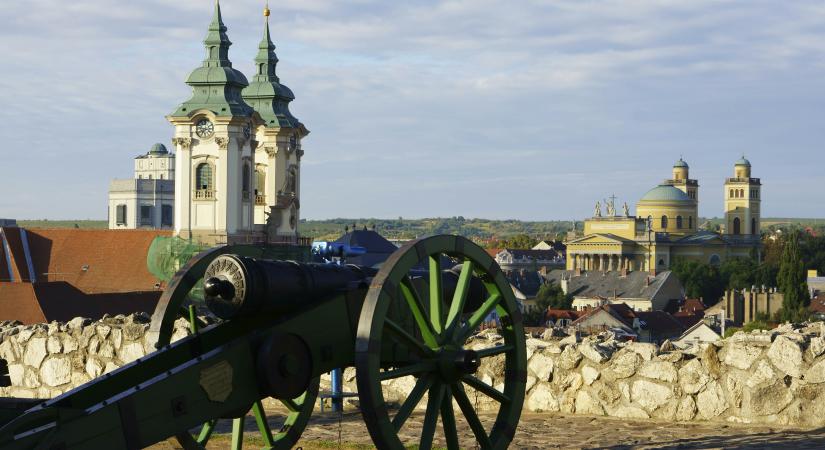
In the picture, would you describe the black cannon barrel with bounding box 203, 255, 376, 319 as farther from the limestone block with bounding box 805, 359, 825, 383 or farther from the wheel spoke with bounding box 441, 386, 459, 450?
the limestone block with bounding box 805, 359, 825, 383

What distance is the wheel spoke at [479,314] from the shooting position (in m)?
8.76

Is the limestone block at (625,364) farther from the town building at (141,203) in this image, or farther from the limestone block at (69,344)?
the town building at (141,203)

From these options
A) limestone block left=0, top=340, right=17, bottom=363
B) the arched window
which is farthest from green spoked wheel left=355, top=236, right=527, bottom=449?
the arched window

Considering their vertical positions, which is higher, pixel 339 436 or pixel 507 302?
pixel 507 302

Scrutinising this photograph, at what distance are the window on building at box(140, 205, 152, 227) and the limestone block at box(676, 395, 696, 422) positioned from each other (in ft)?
459

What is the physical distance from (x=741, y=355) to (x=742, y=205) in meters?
183

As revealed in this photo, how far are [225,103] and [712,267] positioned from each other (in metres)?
69.9

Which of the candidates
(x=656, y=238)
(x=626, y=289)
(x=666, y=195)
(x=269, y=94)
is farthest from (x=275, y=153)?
(x=666, y=195)

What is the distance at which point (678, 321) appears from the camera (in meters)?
83.4

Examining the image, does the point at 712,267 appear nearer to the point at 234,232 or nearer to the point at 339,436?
the point at 234,232

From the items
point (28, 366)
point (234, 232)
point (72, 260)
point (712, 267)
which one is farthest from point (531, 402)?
point (712, 267)

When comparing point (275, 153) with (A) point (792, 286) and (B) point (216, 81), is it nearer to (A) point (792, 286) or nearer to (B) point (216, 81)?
(B) point (216, 81)

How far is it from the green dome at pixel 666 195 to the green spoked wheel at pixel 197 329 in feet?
531

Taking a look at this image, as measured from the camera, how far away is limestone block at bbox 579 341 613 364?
11.2m
